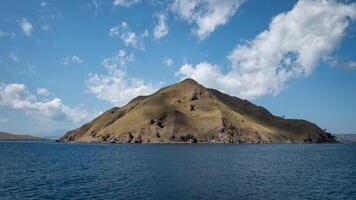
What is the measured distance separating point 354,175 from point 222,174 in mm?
32045

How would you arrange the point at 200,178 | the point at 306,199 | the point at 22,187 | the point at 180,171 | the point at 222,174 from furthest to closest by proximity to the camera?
the point at 180,171, the point at 222,174, the point at 200,178, the point at 22,187, the point at 306,199

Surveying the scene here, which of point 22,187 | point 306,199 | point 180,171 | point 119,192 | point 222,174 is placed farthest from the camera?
point 180,171

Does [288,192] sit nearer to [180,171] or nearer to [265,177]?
[265,177]

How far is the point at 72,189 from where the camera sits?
222 feet

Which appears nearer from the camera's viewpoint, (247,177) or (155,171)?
(247,177)

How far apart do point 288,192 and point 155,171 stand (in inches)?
1595

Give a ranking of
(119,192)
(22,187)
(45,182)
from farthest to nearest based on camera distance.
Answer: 1. (45,182)
2. (22,187)
3. (119,192)

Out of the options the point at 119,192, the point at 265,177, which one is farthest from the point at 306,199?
the point at 119,192

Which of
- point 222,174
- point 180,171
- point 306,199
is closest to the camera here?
point 306,199

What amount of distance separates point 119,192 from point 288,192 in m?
29.4

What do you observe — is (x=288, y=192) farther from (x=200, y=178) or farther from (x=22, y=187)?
(x=22, y=187)

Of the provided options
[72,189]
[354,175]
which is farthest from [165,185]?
[354,175]

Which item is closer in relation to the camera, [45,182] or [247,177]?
[45,182]

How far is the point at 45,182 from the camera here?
250ft
